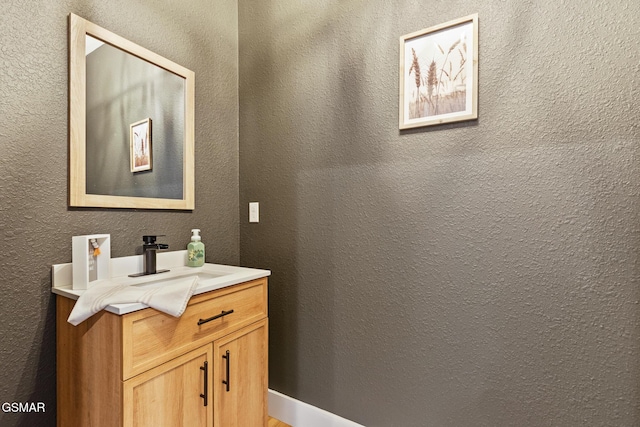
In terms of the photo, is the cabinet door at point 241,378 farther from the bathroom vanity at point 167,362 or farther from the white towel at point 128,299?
the white towel at point 128,299

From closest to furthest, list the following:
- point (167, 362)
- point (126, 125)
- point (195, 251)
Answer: point (167, 362), point (126, 125), point (195, 251)

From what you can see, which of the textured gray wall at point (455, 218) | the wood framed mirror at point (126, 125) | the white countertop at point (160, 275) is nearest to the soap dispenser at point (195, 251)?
the white countertop at point (160, 275)

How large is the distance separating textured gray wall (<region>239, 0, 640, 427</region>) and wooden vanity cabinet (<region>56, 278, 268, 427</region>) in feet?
1.45

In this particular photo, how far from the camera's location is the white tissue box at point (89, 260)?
1127mm

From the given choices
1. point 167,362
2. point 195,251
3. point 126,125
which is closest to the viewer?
point 167,362

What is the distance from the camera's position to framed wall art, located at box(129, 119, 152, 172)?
1455 mm

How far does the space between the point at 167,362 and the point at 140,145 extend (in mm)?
981

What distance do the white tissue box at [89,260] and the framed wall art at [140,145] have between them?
0.40m

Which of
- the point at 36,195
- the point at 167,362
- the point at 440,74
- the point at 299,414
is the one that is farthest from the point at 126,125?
the point at 299,414

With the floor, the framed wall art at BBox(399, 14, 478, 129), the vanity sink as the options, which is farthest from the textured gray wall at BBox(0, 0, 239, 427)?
the framed wall art at BBox(399, 14, 478, 129)

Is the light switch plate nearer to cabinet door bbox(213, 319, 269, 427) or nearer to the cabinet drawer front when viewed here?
the cabinet drawer front

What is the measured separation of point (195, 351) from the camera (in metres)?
1.16

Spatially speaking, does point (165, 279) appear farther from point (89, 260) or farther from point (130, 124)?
point (130, 124)

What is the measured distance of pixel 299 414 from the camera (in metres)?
1.71
